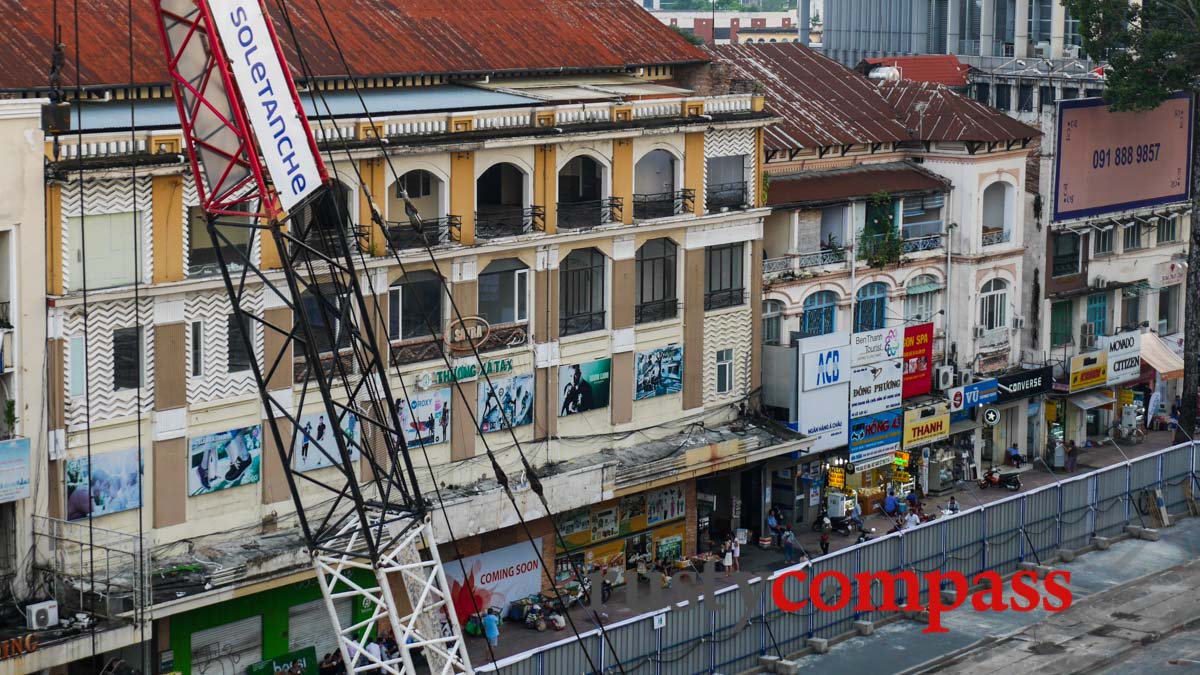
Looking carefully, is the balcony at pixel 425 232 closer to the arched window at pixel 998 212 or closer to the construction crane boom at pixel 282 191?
the construction crane boom at pixel 282 191

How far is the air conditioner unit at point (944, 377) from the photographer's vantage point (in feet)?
277

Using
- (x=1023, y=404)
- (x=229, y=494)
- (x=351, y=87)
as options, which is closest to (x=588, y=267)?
(x=351, y=87)

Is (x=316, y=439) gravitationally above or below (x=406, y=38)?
below

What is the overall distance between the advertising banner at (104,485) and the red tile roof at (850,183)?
27844 mm

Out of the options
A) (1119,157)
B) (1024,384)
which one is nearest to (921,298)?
(1024,384)

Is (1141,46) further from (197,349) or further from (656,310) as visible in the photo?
(197,349)

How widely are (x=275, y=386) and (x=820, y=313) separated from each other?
25.3 meters

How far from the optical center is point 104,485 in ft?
190

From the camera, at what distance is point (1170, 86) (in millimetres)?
89625

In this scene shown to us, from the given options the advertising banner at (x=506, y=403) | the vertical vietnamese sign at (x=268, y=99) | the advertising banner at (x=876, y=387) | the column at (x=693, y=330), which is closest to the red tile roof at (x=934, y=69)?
the advertising banner at (x=876, y=387)

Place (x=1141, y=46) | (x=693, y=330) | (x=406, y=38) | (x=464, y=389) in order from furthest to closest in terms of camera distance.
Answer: (x=1141, y=46)
(x=693, y=330)
(x=406, y=38)
(x=464, y=389)

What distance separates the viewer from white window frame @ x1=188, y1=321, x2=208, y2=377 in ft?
197

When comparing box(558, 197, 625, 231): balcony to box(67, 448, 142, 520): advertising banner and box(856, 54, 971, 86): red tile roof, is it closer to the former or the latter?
box(67, 448, 142, 520): advertising banner

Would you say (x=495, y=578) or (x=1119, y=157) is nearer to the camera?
(x=495, y=578)
